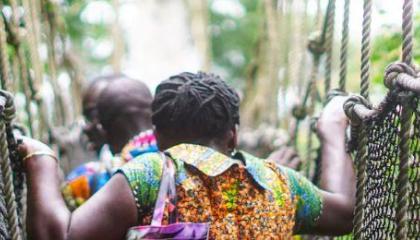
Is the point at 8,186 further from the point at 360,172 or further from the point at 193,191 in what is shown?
the point at 360,172

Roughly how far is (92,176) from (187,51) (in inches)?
263

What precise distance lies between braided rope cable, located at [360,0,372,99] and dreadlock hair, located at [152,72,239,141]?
28cm

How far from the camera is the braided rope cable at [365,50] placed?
1.73m

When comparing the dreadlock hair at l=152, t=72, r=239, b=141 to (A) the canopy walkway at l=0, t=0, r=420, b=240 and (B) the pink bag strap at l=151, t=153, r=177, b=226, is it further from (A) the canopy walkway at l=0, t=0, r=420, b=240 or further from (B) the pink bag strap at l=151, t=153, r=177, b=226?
(A) the canopy walkway at l=0, t=0, r=420, b=240

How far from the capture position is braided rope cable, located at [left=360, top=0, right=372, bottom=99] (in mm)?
1729

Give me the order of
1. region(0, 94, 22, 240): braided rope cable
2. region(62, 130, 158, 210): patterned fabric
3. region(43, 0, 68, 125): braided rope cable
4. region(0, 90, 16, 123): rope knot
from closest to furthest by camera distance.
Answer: region(0, 94, 22, 240): braided rope cable
region(0, 90, 16, 123): rope knot
region(62, 130, 158, 210): patterned fabric
region(43, 0, 68, 125): braided rope cable

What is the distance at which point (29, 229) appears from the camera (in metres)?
1.69

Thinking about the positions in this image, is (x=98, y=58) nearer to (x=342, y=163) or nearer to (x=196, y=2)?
(x=196, y=2)

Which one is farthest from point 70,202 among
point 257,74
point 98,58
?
point 98,58

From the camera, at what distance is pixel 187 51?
30.2 ft

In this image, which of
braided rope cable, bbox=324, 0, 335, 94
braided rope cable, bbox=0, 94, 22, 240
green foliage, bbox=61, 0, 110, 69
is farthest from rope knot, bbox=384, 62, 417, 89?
green foliage, bbox=61, 0, 110, 69

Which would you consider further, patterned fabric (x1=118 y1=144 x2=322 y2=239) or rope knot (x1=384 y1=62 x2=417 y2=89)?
patterned fabric (x1=118 y1=144 x2=322 y2=239)

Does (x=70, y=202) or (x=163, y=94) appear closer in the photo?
(x=163, y=94)

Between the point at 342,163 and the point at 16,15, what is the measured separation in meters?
1.21
